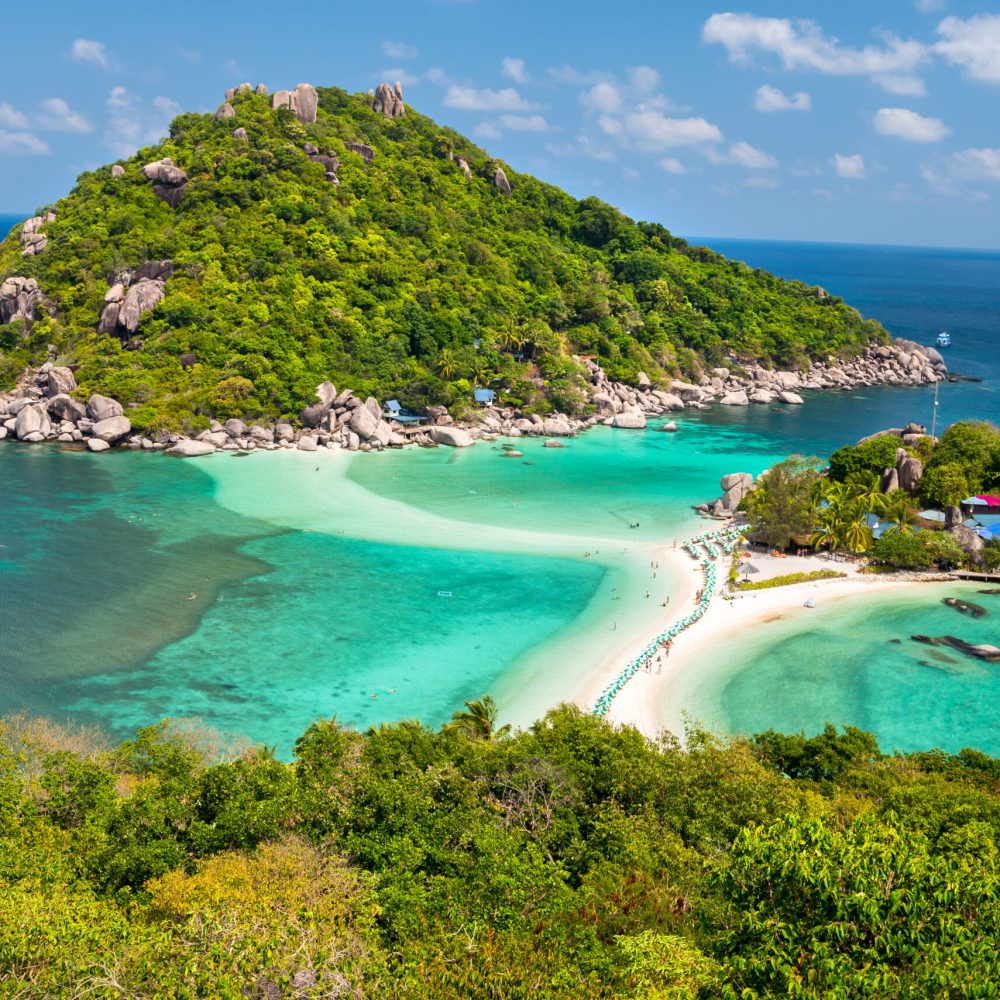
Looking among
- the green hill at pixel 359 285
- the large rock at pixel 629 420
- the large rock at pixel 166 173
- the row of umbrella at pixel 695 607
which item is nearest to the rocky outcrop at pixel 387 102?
the green hill at pixel 359 285

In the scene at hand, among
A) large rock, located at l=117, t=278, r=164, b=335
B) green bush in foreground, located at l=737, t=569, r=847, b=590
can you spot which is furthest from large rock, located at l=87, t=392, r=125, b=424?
green bush in foreground, located at l=737, t=569, r=847, b=590

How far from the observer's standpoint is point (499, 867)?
13.2 m

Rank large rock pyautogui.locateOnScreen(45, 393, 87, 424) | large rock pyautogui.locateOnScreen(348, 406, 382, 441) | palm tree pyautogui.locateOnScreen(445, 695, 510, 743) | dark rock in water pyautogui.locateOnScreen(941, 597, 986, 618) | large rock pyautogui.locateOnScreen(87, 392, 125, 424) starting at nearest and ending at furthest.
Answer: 1. palm tree pyautogui.locateOnScreen(445, 695, 510, 743)
2. dark rock in water pyautogui.locateOnScreen(941, 597, 986, 618)
3. large rock pyautogui.locateOnScreen(87, 392, 125, 424)
4. large rock pyautogui.locateOnScreen(45, 393, 87, 424)
5. large rock pyautogui.locateOnScreen(348, 406, 382, 441)

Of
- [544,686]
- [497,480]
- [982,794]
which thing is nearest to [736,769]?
[982,794]

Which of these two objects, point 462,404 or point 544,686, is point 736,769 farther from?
point 462,404

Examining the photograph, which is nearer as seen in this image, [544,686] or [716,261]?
[544,686]

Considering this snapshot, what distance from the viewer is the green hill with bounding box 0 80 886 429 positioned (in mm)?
58594

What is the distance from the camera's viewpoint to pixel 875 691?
2530cm

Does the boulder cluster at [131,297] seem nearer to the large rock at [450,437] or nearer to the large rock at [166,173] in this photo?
the large rock at [166,173]

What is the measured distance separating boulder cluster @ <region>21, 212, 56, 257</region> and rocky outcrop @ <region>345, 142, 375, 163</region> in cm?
2688

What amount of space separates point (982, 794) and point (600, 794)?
762 centimetres

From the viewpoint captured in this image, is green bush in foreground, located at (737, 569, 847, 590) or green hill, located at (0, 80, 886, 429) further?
green hill, located at (0, 80, 886, 429)

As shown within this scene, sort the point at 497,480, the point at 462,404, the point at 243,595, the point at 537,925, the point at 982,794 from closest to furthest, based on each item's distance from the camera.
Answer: the point at 537,925
the point at 982,794
the point at 243,595
the point at 497,480
the point at 462,404

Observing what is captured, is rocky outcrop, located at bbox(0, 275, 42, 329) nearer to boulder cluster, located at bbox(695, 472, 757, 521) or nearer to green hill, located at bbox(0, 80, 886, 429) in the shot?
green hill, located at bbox(0, 80, 886, 429)
